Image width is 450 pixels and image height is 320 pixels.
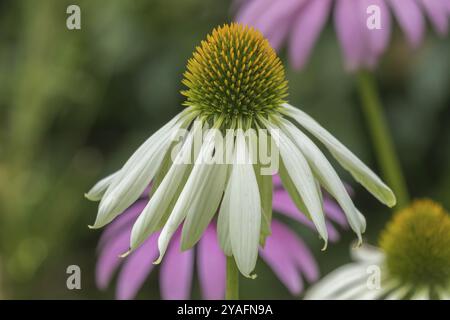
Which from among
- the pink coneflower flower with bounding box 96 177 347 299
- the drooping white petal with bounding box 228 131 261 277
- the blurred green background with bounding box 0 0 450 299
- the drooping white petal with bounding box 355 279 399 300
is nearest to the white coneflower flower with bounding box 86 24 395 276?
the drooping white petal with bounding box 228 131 261 277

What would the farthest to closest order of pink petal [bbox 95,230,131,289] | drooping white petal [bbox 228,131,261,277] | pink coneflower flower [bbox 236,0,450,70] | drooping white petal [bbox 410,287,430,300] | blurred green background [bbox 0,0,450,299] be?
blurred green background [bbox 0,0,450,299]
pink petal [bbox 95,230,131,289]
pink coneflower flower [bbox 236,0,450,70]
drooping white petal [bbox 410,287,430,300]
drooping white petal [bbox 228,131,261,277]

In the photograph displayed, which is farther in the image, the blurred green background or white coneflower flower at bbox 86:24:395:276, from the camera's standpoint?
the blurred green background

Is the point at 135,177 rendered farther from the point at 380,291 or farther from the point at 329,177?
the point at 380,291

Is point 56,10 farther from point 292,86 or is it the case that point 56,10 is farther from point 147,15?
point 292,86

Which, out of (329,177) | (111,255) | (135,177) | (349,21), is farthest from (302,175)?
(111,255)

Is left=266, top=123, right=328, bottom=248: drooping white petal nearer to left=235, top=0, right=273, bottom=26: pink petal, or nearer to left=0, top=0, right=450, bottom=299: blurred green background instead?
left=235, top=0, right=273, bottom=26: pink petal

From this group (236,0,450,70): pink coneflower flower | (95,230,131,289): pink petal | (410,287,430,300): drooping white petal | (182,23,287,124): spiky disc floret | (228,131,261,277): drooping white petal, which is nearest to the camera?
(228,131,261,277): drooping white petal

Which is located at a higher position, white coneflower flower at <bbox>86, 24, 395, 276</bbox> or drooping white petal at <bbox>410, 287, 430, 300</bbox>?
white coneflower flower at <bbox>86, 24, 395, 276</bbox>

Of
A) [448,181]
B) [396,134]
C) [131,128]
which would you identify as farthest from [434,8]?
[131,128]
